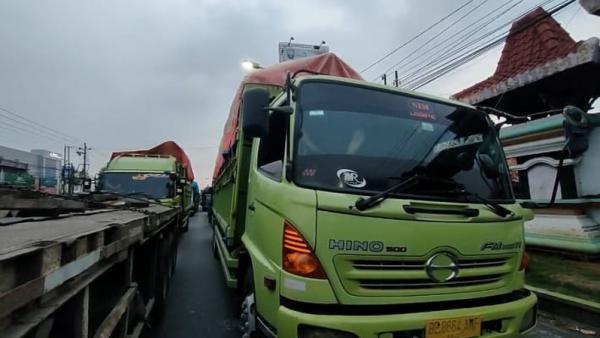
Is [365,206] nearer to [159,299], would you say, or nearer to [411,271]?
[411,271]

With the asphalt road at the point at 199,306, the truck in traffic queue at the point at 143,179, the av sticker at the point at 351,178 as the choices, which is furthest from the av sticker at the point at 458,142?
the truck in traffic queue at the point at 143,179

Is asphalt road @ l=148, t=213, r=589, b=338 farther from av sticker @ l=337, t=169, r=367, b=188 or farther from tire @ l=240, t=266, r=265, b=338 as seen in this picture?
av sticker @ l=337, t=169, r=367, b=188

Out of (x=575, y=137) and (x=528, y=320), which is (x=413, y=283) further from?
(x=575, y=137)

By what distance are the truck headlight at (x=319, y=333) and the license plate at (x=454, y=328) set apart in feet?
1.71

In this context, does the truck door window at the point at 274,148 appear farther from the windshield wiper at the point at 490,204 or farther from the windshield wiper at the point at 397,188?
the windshield wiper at the point at 490,204

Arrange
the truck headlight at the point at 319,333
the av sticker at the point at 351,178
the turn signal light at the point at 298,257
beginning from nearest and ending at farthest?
the truck headlight at the point at 319,333 < the turn signal light at the point at 298,257 < the av sticker at the point at 351,178

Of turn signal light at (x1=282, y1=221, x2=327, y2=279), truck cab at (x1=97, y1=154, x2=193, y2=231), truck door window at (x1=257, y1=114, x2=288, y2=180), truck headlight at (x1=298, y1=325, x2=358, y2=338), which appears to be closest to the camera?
truck headlight at (x1=298, y1=325, x2=358, y2=338)

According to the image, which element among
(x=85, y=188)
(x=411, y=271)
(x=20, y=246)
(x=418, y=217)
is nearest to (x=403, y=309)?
(x=411, y=271)

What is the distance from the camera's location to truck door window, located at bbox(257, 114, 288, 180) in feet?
A: 9.71

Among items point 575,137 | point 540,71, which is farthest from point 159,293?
point 540,71

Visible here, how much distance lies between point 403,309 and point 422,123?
1.50 metres

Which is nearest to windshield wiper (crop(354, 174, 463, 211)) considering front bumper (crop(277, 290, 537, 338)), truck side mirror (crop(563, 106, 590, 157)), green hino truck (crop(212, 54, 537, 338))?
green hino truck (crop(212, 54, 537, 338))

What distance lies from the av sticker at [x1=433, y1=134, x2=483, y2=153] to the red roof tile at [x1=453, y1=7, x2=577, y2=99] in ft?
14.7

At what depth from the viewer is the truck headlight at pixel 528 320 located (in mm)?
2801
